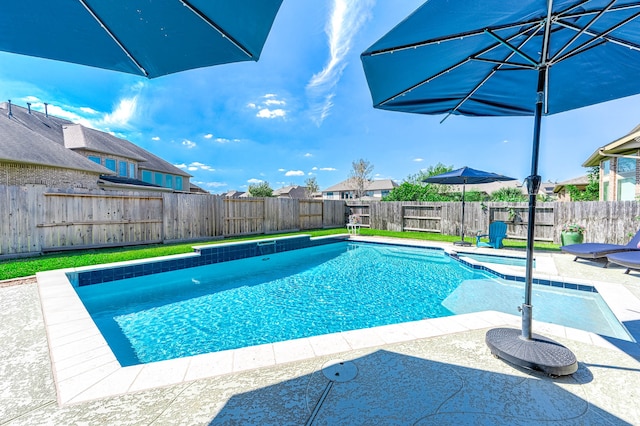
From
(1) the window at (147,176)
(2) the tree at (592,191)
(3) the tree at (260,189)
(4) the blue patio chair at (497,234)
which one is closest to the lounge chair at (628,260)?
(4) the blue patio chair at (497,234)

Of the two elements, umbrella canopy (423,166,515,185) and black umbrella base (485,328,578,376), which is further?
umbrella canopy (423,166,515,185)

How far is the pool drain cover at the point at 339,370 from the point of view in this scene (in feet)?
6.95

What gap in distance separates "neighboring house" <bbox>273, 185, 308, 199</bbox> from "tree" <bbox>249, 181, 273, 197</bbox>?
920 centimetres

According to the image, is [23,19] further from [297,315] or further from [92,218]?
[92,218]

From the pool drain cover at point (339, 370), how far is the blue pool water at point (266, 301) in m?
1.59

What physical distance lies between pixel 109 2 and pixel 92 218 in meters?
8.59

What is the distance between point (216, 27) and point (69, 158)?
15770 mm

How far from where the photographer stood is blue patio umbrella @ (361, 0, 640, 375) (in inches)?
81.0

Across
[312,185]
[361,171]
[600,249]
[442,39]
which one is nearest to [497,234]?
[600,249]

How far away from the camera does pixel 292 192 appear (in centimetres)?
5431

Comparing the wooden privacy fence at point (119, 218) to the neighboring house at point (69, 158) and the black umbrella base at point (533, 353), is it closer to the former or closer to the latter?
the neighboring house at point (69, 158)

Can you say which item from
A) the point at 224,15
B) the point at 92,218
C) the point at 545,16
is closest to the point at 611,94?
the point at 545,16

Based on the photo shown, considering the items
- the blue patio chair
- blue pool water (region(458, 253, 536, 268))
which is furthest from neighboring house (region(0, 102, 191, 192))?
the blue patio chair

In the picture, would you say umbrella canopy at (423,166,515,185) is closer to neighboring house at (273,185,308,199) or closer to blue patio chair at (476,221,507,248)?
blue patio chair at (476,221,507,248)
